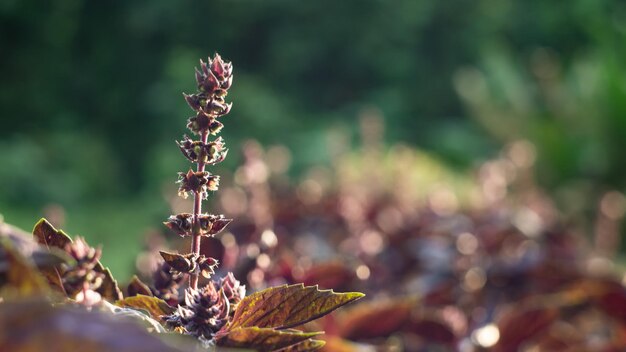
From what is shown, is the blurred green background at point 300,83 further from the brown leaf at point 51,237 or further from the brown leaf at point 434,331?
the brown leaf at point 51,237

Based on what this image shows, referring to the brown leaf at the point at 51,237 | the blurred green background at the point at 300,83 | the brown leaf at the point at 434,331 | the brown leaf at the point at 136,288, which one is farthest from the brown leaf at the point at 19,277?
the blurred green background at the point at 300,83

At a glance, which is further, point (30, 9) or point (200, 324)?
point (30, 9)

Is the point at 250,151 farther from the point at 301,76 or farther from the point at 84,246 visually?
the point at 301,76

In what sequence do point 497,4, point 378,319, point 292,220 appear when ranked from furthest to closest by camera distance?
point 497,4, point 292,220, point 378,319

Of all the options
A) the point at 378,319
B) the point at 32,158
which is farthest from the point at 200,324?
the point at 32,158

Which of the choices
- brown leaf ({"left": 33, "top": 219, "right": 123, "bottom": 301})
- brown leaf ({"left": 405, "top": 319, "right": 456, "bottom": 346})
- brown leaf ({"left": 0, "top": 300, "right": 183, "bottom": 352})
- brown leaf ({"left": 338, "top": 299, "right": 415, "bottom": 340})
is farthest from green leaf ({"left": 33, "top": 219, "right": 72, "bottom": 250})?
brown leaf ({"left": 405, "top": 319, "right": 456, "bottom": 346})

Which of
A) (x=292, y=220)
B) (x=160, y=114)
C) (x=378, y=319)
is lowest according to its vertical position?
(x=378, y=319)

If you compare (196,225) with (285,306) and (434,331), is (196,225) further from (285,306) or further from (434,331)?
(434,331)
